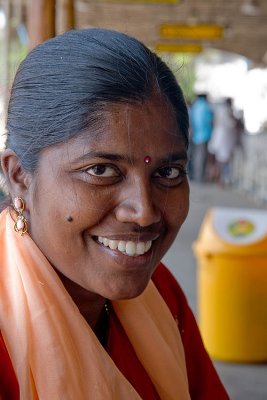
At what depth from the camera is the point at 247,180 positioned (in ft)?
58.0

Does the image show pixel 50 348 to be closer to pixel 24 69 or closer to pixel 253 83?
pixel 24 69

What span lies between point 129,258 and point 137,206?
13 centimetres

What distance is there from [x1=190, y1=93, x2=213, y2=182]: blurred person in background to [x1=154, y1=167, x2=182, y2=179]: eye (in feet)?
47.6

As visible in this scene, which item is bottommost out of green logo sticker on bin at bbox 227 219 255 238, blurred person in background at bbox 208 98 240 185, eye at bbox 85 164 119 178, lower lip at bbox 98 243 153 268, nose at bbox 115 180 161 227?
blurred person in background at bbox 208 98 240 185

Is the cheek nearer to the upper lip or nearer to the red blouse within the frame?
the upper lip

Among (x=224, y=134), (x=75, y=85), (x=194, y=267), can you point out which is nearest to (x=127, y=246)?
(x=75, y=85)

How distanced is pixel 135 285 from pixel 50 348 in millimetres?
225

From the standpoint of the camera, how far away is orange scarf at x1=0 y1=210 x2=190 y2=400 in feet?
5.69

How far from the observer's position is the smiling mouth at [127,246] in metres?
1.78

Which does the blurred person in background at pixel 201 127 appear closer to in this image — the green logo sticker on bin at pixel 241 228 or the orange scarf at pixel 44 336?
the green logo sticker on bin at pixel 241 228

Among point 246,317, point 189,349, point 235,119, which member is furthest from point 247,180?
point 189,349

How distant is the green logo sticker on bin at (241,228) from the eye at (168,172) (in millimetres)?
3775

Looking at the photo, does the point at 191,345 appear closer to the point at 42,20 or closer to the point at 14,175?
the point at 14,175

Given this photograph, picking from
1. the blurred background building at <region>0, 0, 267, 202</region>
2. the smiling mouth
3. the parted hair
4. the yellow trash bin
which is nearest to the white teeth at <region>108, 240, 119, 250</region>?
the smiling mouth
